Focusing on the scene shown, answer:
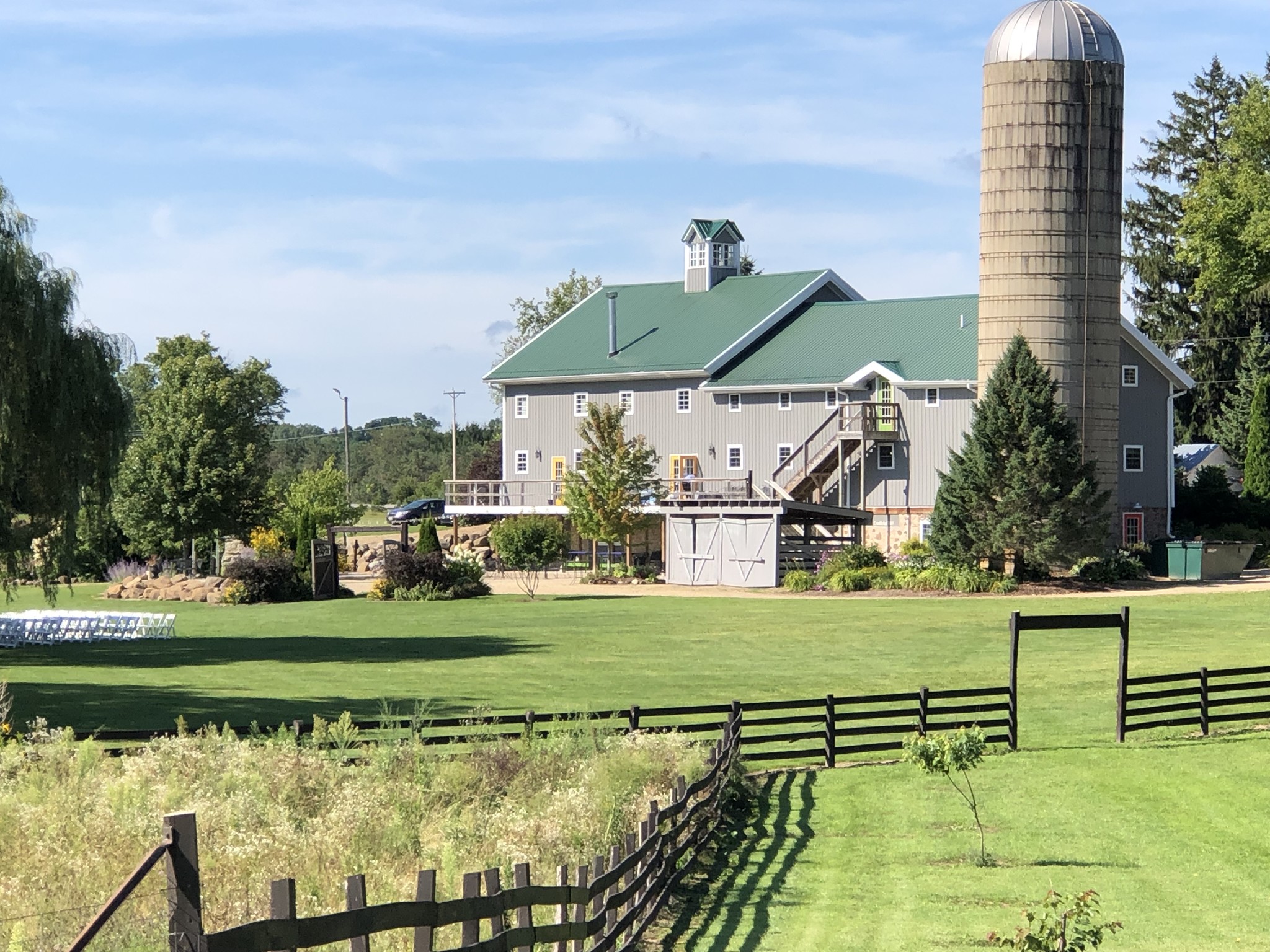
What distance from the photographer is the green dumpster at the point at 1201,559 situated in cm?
5362

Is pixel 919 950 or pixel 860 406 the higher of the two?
pixel 860 406

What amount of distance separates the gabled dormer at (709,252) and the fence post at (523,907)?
65.4 metres

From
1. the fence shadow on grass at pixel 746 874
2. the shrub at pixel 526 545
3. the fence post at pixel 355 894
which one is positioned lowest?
the fence shadow on grass at pixel 746 874

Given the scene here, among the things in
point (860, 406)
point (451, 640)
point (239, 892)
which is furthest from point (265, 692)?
point (860, 406)

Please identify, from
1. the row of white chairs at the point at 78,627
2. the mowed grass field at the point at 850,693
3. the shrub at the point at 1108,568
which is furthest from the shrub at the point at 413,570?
the shrub at the point at 1108,568

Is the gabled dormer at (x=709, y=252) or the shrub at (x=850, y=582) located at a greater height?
the gabled dormer at (x=709, y=252)

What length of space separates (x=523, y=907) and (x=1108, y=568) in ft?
148

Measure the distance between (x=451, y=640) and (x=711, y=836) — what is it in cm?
2148

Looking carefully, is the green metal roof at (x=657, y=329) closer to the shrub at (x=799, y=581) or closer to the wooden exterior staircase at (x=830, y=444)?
the wooden exterior staircase at (x=830, y=444)

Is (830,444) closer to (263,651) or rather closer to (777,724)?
(263,651)

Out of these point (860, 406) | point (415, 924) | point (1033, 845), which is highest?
point (860, 406)

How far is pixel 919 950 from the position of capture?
13.1 m

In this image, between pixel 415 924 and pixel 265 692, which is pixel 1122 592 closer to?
pixel 265 692

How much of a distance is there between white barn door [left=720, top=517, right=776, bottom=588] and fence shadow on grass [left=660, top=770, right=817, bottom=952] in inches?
1388
